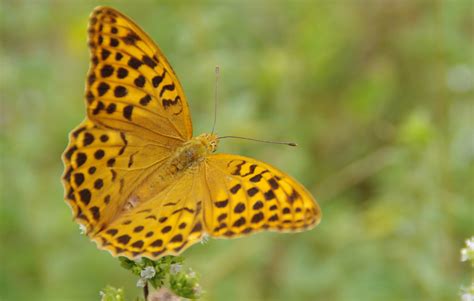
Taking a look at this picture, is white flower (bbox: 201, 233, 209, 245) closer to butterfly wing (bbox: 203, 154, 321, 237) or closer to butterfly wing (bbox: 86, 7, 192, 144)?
butterfly wing (bbox: 203, 154, 321, 237)

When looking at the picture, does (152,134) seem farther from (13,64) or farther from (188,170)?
(13,64)

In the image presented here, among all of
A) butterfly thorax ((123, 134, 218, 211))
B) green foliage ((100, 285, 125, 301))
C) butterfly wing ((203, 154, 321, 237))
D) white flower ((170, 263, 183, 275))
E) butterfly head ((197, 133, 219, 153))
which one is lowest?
green foliage ((100, 285, 125, 301))

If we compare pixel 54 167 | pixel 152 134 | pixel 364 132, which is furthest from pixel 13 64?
pixel 364 132

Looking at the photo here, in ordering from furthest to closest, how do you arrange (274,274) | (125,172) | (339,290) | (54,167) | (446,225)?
1. (54,167)
2. (274,274)
3. (339,290)
4. (446,225)
5. (125,172)

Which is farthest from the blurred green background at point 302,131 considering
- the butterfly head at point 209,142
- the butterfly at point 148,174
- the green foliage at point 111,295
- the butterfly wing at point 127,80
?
the green foliage at point 111,295

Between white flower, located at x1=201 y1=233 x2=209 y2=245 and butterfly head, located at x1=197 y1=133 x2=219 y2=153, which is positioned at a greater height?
butterfly head, located at x1=197 y1=133 x2=219 y2=153

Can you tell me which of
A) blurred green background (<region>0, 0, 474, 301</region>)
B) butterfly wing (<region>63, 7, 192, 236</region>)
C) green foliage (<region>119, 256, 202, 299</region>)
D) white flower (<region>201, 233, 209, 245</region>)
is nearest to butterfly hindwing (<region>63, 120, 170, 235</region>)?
butterfly wing (<region>63, 7, 192, 236</region>)

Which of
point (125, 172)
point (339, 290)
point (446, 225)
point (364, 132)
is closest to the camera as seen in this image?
point (125, 172)
